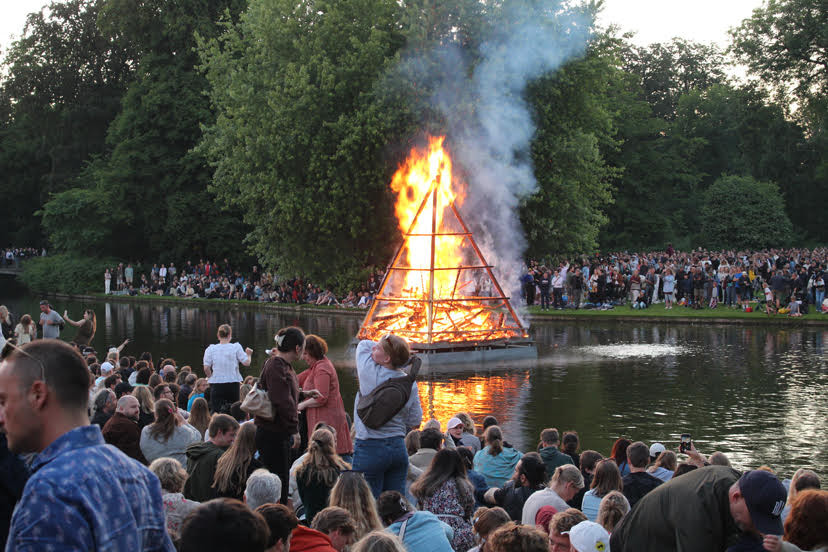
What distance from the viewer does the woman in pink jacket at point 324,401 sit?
9.48 meters

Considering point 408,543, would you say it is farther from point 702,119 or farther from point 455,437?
point 702,119

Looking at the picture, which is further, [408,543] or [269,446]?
[269,446]

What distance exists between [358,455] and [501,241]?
28578 mm

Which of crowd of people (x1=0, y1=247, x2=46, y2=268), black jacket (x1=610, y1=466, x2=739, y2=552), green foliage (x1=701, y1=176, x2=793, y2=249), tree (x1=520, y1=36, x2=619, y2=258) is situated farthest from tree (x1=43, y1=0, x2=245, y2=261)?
black jacket (x1=610, y1=466, x2=739, y2=552)

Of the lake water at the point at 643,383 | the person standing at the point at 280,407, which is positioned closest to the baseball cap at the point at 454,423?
the person standing at the point at 280,407

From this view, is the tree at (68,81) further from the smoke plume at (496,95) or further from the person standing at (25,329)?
the person standing at (25,329)

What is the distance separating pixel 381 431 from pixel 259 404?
121 cm

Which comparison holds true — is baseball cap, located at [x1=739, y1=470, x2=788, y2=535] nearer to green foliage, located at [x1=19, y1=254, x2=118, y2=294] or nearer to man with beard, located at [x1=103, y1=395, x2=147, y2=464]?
man with beard, located at [x1=103, y1=395, x2=147, y2=464]

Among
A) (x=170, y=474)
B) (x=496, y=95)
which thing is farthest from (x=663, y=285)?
(x=170, y=474)

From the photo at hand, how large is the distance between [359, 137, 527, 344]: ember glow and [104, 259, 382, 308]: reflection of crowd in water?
513 inches

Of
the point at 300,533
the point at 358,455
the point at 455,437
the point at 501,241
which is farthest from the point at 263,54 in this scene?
the point at 300,533

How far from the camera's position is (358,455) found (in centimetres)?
790

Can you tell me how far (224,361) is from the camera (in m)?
13.3

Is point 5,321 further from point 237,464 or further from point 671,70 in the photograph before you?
point 671,70
